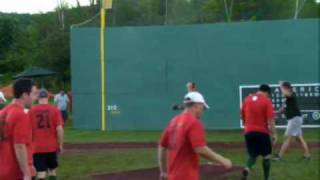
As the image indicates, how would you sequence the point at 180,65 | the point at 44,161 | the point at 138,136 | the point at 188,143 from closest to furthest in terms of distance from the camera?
the point at 188,143
the point at 44,161
the point at 138,136
the point at 180,65

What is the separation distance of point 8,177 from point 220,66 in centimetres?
2224

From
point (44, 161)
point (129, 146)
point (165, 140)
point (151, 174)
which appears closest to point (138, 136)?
point (129, 146)

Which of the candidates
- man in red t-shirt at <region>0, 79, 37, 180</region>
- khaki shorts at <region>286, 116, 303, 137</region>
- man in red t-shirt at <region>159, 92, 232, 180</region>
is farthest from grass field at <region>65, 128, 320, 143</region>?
man in red t-shirt at <region>0, 79, 37, 180</region>

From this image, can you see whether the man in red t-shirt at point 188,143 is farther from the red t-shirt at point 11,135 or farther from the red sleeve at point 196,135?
the red t-shirt at point 11,135

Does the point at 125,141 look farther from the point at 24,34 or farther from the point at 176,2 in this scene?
the point at 24,34

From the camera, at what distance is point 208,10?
122 feet

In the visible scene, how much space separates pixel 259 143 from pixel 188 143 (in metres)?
6.15

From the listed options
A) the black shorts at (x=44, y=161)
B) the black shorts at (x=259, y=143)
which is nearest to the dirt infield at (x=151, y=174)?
the black shorts at (x=259, y=143)

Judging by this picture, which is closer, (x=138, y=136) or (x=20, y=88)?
(x=20, y=88)

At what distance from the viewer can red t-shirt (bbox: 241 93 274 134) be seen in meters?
13.5

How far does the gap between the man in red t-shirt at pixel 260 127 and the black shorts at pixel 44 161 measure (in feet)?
11.9

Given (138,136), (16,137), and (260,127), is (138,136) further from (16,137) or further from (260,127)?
(16,137)

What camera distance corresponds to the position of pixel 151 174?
14.7 meters

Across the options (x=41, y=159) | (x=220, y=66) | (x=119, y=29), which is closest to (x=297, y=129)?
(x=41, y=159)
